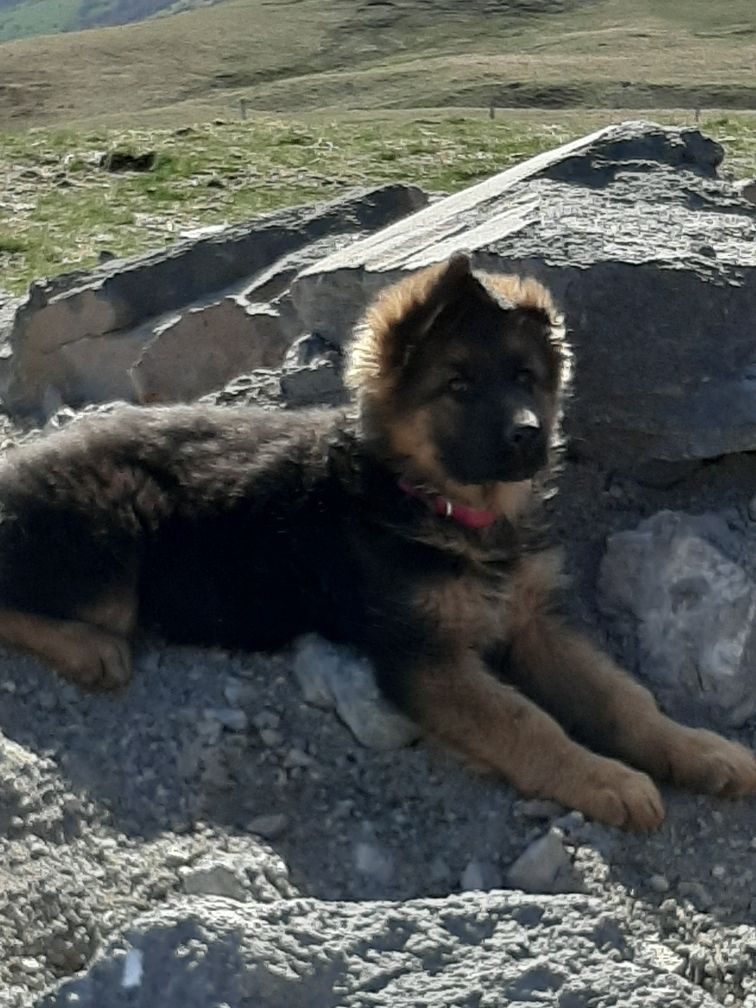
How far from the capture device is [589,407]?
250 inches

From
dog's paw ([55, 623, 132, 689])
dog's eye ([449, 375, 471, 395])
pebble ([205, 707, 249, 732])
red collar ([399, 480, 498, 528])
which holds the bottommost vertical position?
pebble ([205, 707, 249, 732])

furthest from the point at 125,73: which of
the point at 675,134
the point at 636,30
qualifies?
the point at 675,134

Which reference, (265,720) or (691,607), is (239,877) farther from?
(691,607)

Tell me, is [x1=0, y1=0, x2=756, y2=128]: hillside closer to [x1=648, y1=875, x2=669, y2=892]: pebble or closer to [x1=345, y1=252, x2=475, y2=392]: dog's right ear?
[x1=345, y1=252, x2=475, y2=392]: dog's right ear

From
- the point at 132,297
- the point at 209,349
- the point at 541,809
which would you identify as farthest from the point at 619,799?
the point at 132,297

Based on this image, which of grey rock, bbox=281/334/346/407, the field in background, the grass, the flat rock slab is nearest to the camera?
the flat rock slab

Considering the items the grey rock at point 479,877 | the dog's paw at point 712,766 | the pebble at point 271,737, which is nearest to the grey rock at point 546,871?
the grey rock at point 479,877

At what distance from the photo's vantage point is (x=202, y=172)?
16172 mm

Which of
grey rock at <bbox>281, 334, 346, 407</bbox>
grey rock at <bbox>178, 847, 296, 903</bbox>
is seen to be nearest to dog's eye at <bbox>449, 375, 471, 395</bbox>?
grey rock at <bbox>281, 334, 346, 407</bbox>

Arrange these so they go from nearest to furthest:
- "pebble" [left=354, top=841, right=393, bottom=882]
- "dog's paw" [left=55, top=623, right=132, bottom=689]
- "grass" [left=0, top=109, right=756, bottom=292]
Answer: "pebble" [left=354, top=841, right=393, bottom=882]
"dog's paw" [left=55, top=623, right=132, bottom=689]
"grass" [left=0, top=109, right=756, bottom=292]

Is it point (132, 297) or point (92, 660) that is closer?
point (92, 660)

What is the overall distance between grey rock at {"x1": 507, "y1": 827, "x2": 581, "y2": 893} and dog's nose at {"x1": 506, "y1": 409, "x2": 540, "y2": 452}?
4.58 feet

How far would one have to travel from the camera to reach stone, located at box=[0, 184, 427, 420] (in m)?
8.59

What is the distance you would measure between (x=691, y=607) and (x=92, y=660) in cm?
234
